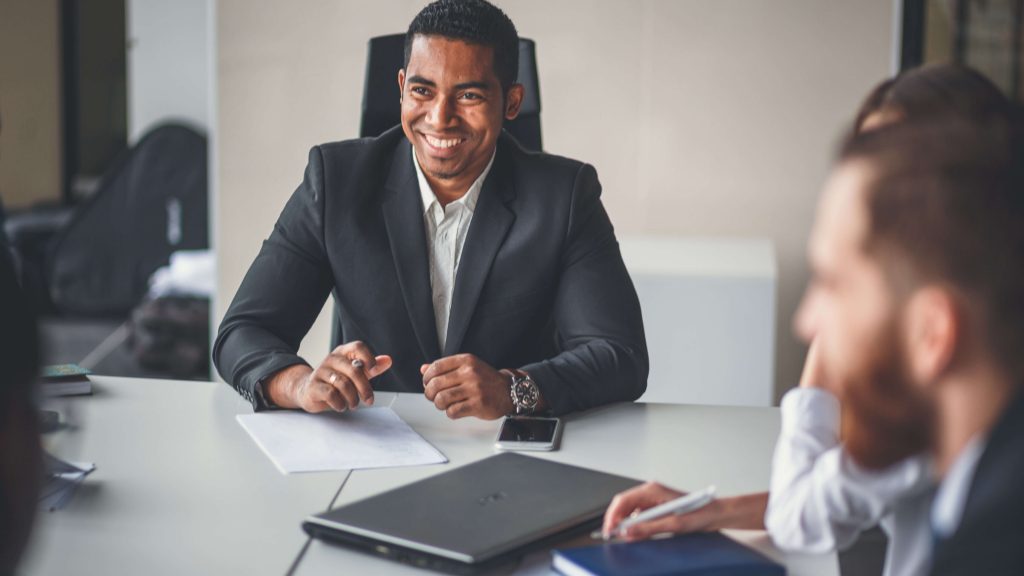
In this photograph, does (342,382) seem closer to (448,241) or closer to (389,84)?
(448,241)

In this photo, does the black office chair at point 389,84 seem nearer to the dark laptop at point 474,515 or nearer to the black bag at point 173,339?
the dark laptop at point 474,515

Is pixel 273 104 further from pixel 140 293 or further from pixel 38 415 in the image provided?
pixel 38 415

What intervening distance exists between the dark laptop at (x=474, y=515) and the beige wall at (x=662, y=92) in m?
2.44

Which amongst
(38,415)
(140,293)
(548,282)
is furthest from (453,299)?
(140,293)

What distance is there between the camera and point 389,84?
2277mm

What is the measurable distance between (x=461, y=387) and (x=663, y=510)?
0.52 m

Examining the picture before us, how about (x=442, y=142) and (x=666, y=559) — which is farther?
(x=442, y=142)

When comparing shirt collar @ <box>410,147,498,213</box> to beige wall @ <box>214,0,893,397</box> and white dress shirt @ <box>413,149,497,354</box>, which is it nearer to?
white dress shirt @ <box>413,149,497,354</box>

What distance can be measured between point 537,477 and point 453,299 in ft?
2.30

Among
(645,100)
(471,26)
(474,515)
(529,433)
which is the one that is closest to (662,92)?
(645,100)

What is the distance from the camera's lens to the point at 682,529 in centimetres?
122

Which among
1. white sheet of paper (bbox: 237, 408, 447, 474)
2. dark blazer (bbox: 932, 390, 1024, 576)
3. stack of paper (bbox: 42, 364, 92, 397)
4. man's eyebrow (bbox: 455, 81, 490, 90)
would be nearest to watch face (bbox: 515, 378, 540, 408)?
white sheet of paper (bbox: 237, 408, 447, 474)

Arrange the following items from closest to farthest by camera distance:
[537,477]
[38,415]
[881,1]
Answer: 1. [38,415]
2. [537,477]
3. [881,1]

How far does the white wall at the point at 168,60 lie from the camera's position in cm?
578
